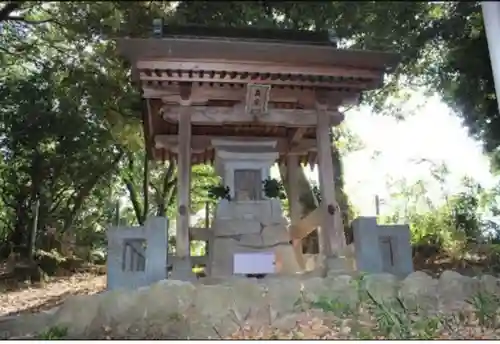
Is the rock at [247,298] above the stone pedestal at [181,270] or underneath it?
underneath

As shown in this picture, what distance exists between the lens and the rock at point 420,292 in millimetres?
3046

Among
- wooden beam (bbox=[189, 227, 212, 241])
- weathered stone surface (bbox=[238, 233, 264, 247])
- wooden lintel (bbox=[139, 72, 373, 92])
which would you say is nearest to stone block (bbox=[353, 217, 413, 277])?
weathered stone surface (bbox=[238, 233, 264, 247])

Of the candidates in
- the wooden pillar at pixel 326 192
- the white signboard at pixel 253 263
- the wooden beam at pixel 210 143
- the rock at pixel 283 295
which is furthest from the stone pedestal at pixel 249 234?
the rock at pixel 283 295

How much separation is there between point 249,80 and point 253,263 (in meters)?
1.46

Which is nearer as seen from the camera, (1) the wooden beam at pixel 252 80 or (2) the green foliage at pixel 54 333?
(2) the green foliage at pixel 54 333

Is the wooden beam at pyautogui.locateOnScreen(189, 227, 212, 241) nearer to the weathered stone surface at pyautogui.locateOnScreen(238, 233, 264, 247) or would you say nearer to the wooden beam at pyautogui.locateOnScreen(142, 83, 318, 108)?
the weathered stone surface at pyautogui.locateOnScreen(238, 233, 264, 247)

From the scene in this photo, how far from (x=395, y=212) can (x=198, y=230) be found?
238 centimetres

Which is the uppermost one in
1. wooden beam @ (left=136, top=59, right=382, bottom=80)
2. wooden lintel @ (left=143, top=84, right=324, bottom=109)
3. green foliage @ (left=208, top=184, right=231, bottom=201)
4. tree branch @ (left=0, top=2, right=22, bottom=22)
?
tree branch @ (left=0, top=2, right=22, bottom=22)

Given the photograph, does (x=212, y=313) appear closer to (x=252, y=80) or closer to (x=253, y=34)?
(x=252, y=80)

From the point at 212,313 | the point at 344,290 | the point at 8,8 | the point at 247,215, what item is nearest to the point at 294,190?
the point at 247,215

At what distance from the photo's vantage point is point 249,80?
3.94 m

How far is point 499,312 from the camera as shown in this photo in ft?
9.90

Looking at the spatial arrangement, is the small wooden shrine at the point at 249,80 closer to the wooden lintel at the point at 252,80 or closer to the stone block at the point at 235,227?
the wooden lintel at the point at 252,80

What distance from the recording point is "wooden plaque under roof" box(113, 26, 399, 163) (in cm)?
377
